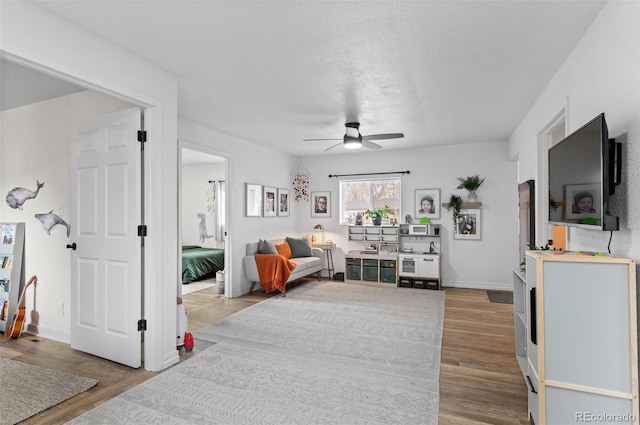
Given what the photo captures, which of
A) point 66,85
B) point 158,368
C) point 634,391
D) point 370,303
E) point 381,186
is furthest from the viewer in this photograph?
point 381,186

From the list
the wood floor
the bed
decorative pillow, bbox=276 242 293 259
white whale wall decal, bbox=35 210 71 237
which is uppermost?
white whale wall decal, bbox=35 210 71 237

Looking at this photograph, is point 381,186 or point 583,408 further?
point 381,186

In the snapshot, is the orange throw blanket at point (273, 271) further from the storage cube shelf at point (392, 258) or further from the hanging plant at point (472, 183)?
the hanging plant at point (472, 183)

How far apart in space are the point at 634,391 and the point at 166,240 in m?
3.02

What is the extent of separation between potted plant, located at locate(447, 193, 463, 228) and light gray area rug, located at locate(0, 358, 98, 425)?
543cm

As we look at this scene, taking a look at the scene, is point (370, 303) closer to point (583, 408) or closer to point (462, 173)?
point (462, 173)

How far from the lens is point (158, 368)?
2721 mm

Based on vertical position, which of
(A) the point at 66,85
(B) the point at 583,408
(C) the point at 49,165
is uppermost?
(A) the point at 66,85

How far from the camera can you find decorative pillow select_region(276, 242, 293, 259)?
19.9ft


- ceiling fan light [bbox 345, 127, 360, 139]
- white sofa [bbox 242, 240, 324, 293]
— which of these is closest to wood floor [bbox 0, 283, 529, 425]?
white sofa [bbox 242, 240, 324, 293]

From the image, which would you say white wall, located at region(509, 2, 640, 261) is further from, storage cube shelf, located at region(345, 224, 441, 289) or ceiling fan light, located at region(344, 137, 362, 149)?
storage cube shelf, located at region(345, 224, 441, 289)

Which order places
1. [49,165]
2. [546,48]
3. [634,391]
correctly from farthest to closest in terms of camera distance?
[49,165], [546,48], [634,391]

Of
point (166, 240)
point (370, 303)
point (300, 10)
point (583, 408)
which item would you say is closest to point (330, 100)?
point (300, 10)

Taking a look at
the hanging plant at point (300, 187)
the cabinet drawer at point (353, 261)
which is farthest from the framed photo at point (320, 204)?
the cabinet drawer at point (353, 261)
